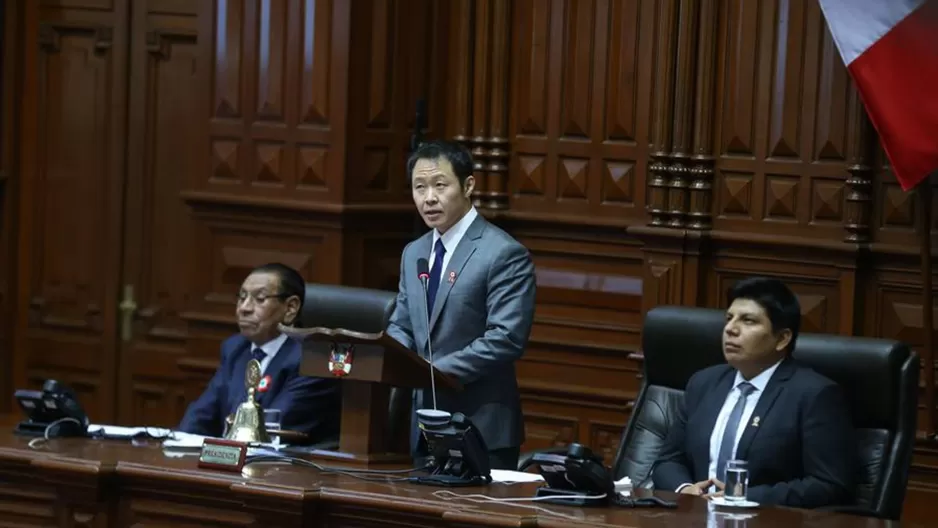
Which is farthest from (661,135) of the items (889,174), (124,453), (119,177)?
(124,453)

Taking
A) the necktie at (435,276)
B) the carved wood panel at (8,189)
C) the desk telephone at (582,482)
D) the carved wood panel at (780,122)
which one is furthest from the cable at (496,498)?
the carved wood panel at (8,189)

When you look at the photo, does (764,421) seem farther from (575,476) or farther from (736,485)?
(575,476)

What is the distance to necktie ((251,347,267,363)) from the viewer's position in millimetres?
5113

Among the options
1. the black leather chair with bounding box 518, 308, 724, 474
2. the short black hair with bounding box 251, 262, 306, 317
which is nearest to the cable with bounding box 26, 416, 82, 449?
the short black hair with bounding box 251, 262, 306, 317

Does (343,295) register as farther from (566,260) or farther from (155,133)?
(155,133)

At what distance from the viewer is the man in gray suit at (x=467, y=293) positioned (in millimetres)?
4691

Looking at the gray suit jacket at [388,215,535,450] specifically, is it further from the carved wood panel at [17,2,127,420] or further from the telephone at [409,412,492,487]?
the carved wood panel at [17,2,127,420]

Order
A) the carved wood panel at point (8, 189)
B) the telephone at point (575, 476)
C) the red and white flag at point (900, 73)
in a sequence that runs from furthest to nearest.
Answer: the carved wood panel at point (8, 189) → the red and white flag at point (900, 73) → the telephone at point (575, 476)

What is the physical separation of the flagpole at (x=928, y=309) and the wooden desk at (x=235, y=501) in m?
2.04

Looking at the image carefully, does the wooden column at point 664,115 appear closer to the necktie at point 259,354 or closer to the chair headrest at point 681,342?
the chair headrest at point 681,342

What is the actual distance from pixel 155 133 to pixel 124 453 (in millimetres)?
3155

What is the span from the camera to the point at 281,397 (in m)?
4.96

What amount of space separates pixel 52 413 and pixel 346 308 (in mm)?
963

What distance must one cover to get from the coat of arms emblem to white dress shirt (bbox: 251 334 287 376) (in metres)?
0.78
